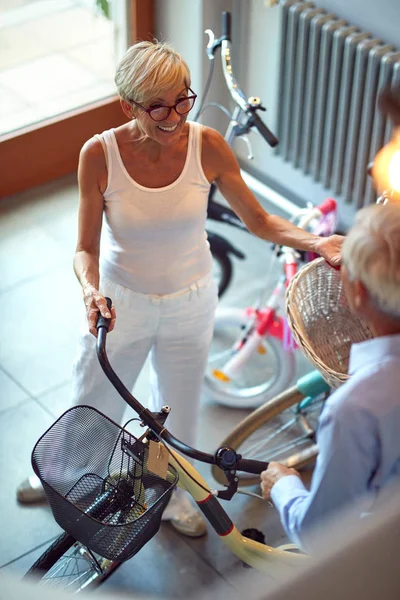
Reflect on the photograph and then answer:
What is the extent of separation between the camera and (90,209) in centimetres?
220

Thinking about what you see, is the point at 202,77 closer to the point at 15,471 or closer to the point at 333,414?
the point at 15,471

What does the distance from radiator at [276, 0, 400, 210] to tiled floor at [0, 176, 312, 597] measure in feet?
1.66

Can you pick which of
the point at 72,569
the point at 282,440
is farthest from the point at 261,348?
the point at 72,569

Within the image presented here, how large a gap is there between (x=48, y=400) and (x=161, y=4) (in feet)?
7.17

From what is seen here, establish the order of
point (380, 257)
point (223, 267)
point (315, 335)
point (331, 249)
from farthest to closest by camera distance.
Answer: point (223, 267)
point (315, 335)
point (331, 249)
point (380, 257)

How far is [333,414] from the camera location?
144 centimetres

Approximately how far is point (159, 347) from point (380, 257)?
3.72 feet

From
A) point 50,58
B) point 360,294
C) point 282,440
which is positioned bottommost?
point 282,440

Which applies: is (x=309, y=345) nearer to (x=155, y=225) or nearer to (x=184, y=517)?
(x=155, y=225)

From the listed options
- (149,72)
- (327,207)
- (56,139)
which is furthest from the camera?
(56,139)

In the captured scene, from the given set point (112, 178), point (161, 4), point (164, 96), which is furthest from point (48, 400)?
point (161, 4)

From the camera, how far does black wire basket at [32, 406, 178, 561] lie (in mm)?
1890

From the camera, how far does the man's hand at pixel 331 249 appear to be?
2.12 meters

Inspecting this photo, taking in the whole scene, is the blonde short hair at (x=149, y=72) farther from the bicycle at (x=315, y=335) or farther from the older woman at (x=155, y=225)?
the bicycle at (x=315, y=335)
